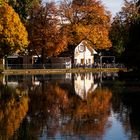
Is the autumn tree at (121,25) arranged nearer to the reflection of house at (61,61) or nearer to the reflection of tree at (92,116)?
the reflection of house at (61,61)

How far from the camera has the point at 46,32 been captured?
340 feet

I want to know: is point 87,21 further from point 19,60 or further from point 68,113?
point 68,113

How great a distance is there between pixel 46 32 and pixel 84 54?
17.5 meters

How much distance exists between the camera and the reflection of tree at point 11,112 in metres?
27.2

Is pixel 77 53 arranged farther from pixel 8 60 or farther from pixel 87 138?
pixel 87 138

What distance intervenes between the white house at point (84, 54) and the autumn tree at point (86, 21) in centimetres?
489

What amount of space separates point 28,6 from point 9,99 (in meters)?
74.5

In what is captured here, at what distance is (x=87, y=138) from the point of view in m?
24.2

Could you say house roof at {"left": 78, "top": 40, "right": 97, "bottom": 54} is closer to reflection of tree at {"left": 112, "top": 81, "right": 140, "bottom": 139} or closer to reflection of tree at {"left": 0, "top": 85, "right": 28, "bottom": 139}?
reflection of tree at {"left": 112, "top": 81, "right": 140, "bottom": 139}

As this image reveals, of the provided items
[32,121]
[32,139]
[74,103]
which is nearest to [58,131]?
[32,139]

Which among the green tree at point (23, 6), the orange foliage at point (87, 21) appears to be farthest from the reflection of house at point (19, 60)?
the orange foliage at point (87, 21)

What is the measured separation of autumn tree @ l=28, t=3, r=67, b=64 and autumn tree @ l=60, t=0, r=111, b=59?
3629mm

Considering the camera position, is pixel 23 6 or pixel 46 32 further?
pixel 23 6

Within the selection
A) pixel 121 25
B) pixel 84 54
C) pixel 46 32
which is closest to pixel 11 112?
pixel 46 32
